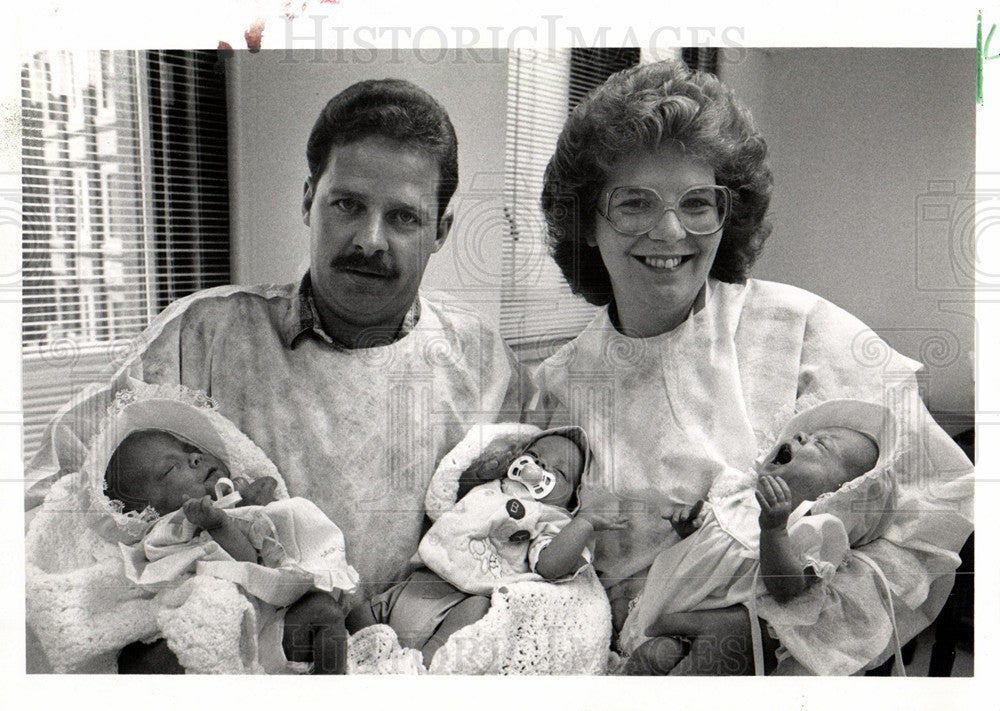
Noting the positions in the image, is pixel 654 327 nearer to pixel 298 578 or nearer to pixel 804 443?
pixel 804 443

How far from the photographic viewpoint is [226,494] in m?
1.87

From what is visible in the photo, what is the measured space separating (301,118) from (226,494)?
2.48 feet

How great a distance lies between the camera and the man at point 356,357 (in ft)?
6.12

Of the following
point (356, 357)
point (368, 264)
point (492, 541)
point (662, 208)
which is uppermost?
point (662, 208)

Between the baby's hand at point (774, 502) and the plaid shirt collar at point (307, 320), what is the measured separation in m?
0.77

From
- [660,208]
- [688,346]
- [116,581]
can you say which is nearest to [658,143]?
[660,208]

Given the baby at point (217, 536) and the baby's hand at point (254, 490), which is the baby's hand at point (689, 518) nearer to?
the baby at point (217, 536)

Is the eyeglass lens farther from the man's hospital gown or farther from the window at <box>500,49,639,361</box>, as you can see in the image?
the man's hospital gown

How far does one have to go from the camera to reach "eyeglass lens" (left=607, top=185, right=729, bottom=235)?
1857 millimetres

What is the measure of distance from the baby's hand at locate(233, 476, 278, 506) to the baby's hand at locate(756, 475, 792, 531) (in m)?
0.97

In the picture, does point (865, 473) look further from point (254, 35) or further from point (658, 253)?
point (254, 35)

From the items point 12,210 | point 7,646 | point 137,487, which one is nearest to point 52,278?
point 12,210

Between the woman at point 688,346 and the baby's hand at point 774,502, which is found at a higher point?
the woman at point 688,346

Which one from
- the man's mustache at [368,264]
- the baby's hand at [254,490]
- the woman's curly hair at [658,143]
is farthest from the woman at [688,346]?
the baby's hand at [254,490]
